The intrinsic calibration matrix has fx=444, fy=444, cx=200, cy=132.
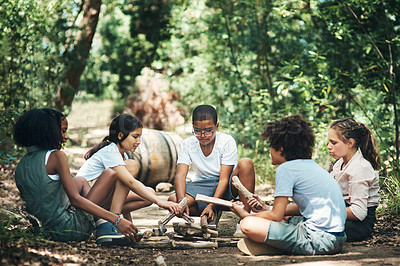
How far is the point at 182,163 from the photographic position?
3984 mm

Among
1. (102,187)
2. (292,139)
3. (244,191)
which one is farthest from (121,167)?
(292,139)

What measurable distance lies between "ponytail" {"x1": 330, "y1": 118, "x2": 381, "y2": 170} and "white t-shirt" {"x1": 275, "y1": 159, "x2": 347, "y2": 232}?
633 millimetres

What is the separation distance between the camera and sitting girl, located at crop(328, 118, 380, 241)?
338 centimetres

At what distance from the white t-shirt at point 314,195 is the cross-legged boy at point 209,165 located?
728mm

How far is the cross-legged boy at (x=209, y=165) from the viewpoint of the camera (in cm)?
379

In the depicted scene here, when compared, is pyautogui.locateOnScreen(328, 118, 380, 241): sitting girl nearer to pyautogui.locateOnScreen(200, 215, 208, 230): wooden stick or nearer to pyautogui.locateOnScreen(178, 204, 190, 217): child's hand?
pyautogui.locateOnScreen(200, 215, 208, 230): wooden stick

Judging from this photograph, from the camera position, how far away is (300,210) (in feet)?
10.2

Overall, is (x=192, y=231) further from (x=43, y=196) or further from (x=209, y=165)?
(x=43, y=196)

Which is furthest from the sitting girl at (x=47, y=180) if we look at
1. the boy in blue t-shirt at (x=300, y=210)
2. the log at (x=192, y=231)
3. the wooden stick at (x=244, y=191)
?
the boy in blue t-shirt at (x=300, y=210)

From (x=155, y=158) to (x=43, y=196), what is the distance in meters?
3.38

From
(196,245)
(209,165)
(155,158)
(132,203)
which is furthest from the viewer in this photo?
Result: (155,158)

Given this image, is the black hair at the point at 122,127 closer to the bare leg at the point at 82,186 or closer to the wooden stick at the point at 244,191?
the bare leg at the point at 82,186

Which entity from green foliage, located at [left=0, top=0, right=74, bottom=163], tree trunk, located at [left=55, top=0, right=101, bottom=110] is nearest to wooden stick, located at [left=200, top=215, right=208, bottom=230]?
green foliage, located at [left=0, top=0, right=74, bottom=163]

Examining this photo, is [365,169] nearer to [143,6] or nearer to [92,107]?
[143,6]
